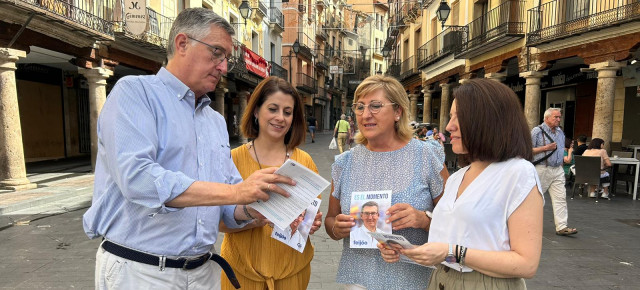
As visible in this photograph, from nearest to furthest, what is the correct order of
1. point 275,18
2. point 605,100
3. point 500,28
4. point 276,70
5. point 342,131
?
point 605,100
point 500,28
point 342,131
point 275,18
point 276,70

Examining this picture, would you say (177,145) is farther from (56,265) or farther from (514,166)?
(56,265)

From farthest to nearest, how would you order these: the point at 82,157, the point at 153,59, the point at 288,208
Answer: the point at 82,157 < the point at 153,59 < the point at 288,208

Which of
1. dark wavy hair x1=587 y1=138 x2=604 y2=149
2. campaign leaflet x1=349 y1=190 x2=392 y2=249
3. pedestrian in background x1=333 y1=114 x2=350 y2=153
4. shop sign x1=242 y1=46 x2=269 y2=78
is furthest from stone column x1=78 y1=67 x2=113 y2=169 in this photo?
dark wavy hair x1=587 y1=138 x2=604 y2=149

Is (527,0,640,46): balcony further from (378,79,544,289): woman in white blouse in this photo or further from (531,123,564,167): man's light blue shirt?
(378,79,544,289): woman in white blouse

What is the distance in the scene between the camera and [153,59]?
535 inches

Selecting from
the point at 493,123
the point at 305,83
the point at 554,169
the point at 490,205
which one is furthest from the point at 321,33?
the point at 490,205

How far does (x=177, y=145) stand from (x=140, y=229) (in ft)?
1.18

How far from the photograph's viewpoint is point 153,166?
1.33m

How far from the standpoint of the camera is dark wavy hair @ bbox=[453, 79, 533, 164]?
1576 mm

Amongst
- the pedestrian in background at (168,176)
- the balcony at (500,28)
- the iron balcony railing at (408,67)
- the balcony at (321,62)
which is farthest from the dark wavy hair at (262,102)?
the balcony at (321,62)

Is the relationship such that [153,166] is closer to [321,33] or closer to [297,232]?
[297,232]

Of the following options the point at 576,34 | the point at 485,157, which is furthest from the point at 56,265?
the point at 576,34

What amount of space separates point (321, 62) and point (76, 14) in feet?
112

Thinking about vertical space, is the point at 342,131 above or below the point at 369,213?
below
